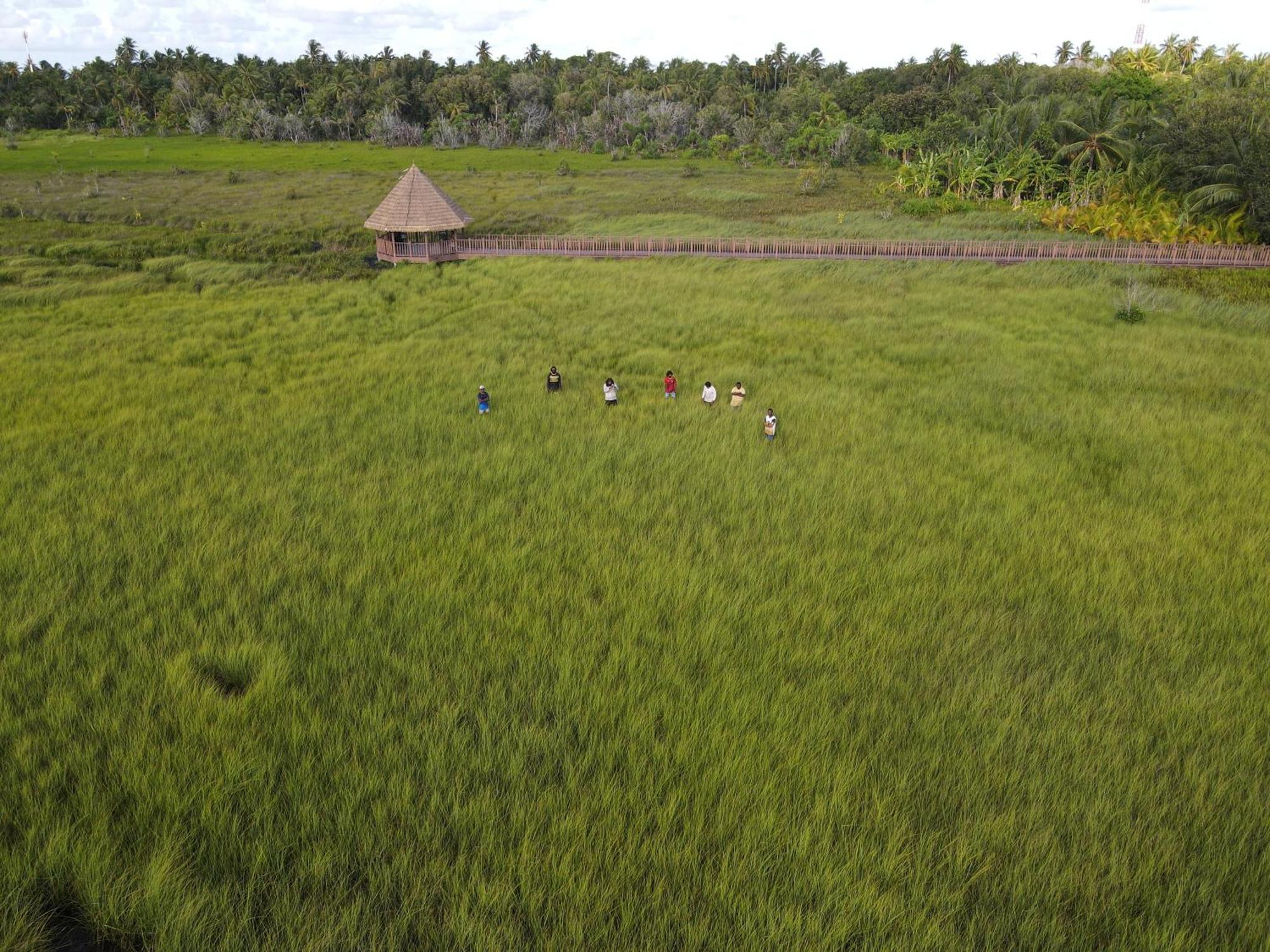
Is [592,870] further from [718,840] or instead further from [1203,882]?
[1203,882]

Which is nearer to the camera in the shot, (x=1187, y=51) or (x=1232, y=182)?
(x=1232, y=182)

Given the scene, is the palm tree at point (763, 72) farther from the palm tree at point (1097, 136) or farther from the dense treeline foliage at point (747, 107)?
the palm tree at point (1097, 136)

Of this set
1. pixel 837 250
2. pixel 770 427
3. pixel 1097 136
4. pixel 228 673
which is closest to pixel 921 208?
pixel 1097 136

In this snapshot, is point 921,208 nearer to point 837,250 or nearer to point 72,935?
point 837,250

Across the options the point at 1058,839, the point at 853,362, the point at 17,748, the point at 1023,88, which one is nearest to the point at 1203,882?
the point at 1058,839

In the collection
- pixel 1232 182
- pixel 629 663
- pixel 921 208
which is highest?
pixel 1232 182

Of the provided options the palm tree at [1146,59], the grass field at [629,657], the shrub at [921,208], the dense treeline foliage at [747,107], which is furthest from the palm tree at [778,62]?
the grass field at [629,657]
